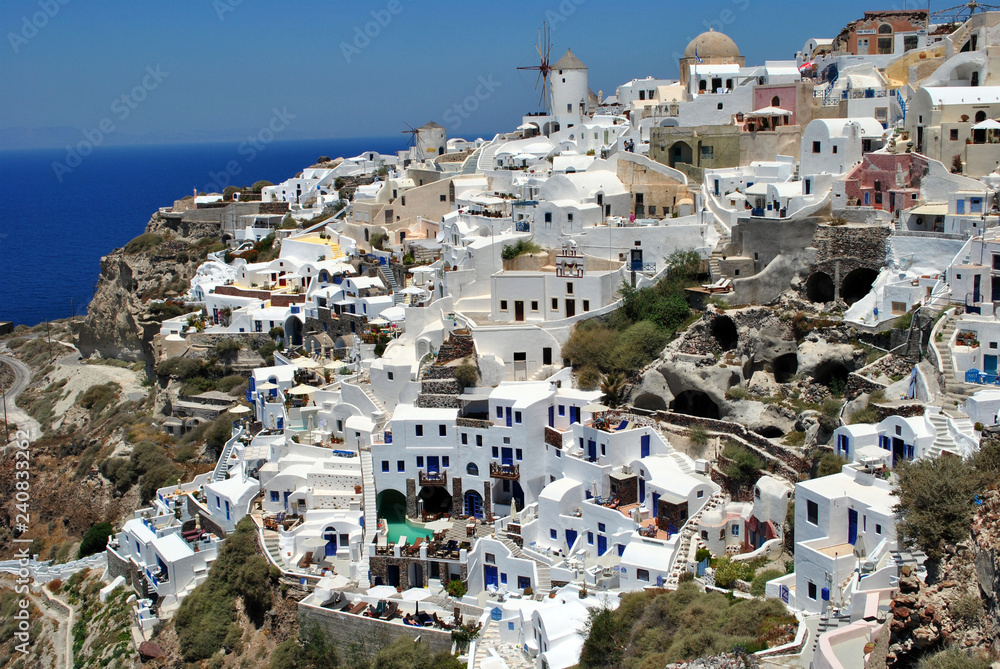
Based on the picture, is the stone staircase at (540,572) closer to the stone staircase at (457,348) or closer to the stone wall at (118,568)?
the stone staircase at (457,348)

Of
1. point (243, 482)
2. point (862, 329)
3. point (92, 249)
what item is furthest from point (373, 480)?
point (92, 249)

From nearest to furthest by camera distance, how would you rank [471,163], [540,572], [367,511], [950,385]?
1. [950,385]
2. [540,572]
3. [367,511]
4. [471,163]

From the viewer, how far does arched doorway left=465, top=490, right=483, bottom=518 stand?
94.6 ft

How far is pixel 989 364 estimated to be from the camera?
71.5 feet

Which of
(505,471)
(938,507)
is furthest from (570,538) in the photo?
(938,507)

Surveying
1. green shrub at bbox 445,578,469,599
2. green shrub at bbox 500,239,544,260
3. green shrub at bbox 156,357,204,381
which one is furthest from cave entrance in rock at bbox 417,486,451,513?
green shrub at bbox 156,357,204,381

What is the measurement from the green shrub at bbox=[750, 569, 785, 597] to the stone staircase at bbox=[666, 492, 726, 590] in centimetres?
182

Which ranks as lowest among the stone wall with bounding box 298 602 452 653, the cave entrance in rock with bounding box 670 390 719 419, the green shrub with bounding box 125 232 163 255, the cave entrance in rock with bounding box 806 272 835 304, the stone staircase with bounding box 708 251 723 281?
the stone wall with bounding box 298 602 452 653

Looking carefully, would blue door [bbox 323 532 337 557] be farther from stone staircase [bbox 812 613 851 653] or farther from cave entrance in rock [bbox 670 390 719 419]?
stone staircase [bbox 812 613 851 653]

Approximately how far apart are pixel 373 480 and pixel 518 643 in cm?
825

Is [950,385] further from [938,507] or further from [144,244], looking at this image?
[144,244]

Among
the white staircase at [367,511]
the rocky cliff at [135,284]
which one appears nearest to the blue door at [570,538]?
the white staircase at [367,511]

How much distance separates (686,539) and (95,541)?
22.9 m

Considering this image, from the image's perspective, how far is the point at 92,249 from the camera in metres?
112
